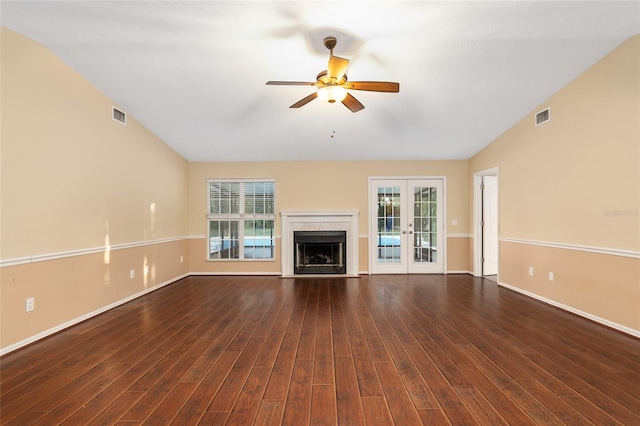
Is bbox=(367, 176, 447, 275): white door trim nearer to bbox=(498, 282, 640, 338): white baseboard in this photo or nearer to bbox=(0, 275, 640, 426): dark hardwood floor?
bbox=(498, 282, 640, 338): white baseboard

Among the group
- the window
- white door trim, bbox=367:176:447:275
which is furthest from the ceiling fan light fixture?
the window

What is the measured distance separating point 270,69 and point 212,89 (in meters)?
0.90

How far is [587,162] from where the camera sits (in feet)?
11.6

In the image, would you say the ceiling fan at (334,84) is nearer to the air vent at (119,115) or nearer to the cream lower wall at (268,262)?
the air vent at (119,115)

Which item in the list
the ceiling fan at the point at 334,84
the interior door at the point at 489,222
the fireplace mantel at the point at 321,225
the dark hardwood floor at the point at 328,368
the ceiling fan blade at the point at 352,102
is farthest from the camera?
the fireplace mantel at the point at 321,225

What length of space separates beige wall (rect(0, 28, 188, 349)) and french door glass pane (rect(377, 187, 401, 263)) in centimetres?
436

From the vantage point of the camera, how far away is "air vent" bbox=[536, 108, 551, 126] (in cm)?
410

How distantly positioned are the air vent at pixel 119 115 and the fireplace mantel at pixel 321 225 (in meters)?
3.07

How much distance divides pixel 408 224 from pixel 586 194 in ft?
10.0

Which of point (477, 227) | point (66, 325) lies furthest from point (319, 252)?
point (66, 325)

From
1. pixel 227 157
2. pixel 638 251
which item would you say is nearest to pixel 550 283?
pixel 638 251

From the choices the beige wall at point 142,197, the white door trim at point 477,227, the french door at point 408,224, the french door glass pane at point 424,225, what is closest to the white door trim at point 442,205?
the french door at point 408,224

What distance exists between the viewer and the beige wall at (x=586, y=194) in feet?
10.2

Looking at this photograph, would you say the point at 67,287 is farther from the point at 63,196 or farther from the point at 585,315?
the point at 585,315
